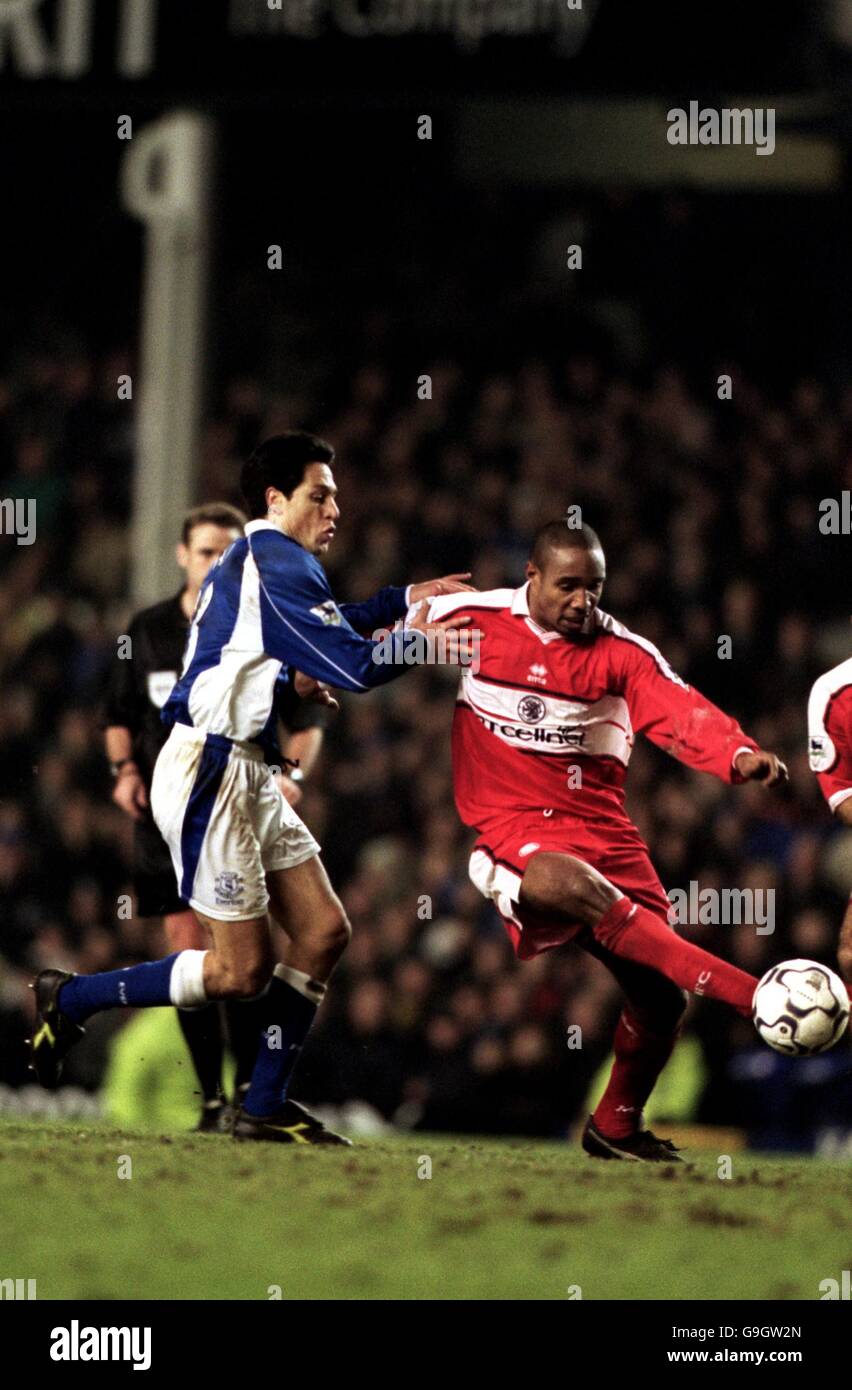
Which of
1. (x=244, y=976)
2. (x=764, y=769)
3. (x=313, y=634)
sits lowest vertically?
(x=244, y=976)

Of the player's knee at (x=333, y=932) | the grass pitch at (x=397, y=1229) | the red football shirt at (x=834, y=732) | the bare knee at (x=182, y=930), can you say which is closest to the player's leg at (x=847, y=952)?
the red football shirt at (x=834, y=732)

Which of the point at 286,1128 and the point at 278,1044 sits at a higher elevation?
the point at 278,1044

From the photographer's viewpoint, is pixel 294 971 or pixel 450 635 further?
pixel 294 971

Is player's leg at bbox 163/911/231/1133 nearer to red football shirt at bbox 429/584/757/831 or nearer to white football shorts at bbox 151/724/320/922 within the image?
white football shorts at bbox 151/724/320/922

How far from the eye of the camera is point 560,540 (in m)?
6.31

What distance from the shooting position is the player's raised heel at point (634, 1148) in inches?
258

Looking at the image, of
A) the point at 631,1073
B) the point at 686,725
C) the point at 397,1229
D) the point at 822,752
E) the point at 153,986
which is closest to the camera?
the point at 397,1229

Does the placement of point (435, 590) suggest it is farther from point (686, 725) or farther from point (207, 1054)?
point (207, 1054)

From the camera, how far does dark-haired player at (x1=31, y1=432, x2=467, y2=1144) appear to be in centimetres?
620

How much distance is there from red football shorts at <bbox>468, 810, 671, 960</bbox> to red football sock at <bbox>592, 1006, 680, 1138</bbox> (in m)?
0.36

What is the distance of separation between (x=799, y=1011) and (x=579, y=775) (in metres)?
1.05

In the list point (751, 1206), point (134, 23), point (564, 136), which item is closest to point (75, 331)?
point (564, 136)

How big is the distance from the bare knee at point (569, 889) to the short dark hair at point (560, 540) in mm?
890

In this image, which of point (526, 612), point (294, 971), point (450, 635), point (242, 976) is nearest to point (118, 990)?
point (242, 976)
